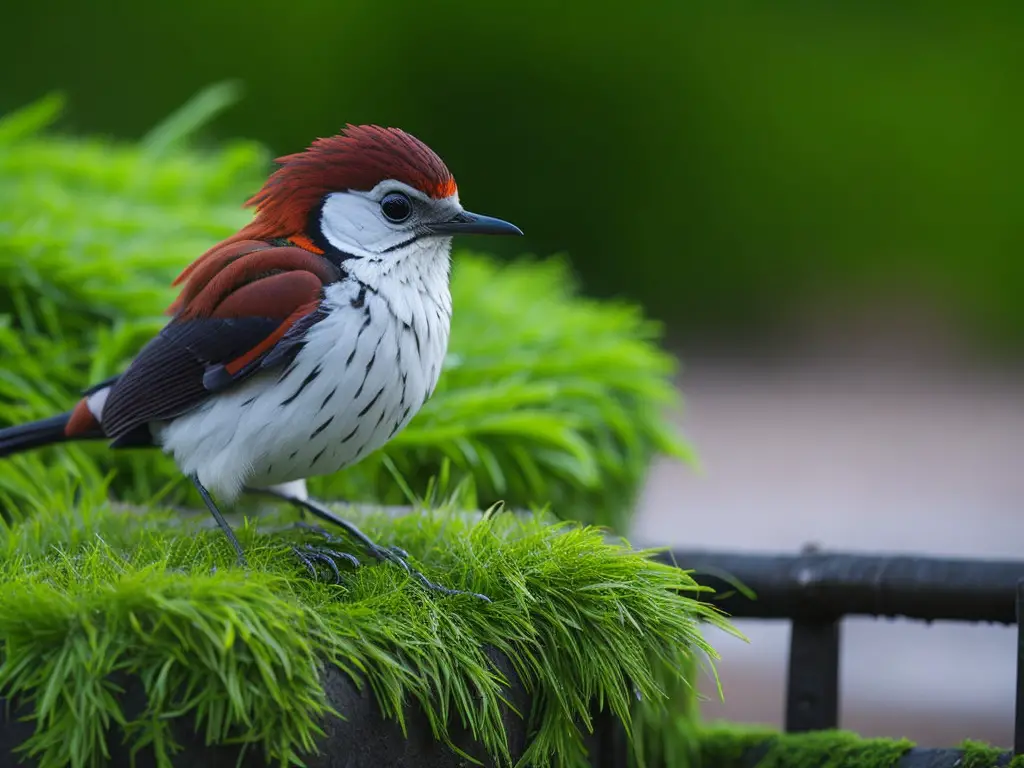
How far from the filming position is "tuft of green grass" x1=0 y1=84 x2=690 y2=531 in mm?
2826

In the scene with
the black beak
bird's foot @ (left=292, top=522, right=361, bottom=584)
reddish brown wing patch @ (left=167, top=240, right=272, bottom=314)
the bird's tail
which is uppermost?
the black beak

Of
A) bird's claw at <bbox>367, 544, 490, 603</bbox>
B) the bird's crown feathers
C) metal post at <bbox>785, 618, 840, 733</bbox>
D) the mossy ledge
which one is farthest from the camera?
metal post at <bbox>785, 618, 840, 733</bbox>

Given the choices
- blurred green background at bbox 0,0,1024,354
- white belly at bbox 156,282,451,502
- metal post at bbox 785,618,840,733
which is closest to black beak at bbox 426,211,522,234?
white belly at bbox 156,282,451,502

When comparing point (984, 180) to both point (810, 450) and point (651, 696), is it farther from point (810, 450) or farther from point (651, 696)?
point (651, 696)

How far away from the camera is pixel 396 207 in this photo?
1.90 m

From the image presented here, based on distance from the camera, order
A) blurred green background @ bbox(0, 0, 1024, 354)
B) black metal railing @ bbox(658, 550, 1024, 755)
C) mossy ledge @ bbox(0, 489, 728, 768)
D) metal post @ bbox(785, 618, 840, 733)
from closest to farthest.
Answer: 1. mossy ledge @ bbox(0, 489, 728, 768)
2. black metal railing @ bbox(658, 550, 1024, 755)
3. metal post @ bbox(785, 618, 840, 733)
4. blurred green background @ bbox(0, 0, 1024, 354)

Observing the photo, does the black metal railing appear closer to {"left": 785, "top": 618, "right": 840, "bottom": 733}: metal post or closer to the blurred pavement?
{"left": 785, "top": 618, "right": 840, "bottom": 733}: metal post

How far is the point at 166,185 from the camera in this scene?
13.6ft

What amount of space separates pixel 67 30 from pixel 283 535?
5.89 metres

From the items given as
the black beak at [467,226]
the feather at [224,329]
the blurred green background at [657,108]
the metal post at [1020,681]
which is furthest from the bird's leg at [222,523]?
the blurred green background at [657,108]

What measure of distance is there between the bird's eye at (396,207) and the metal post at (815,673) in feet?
3.23

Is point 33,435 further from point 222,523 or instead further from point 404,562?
point 404,562

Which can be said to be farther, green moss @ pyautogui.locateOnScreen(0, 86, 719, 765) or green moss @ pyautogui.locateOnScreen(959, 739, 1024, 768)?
green moss @ pyautogui.locateOnScreen(959, 739, 1024, 768)

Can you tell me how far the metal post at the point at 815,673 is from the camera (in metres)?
2.21
